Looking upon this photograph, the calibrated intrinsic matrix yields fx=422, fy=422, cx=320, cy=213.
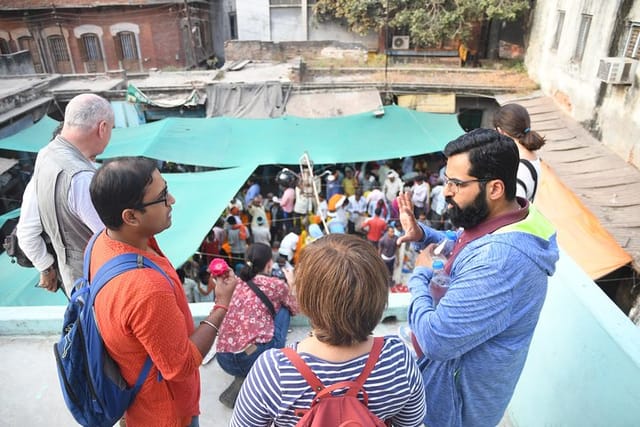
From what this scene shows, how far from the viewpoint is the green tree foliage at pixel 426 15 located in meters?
11.2

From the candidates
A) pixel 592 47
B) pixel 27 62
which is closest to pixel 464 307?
pixel 592 47

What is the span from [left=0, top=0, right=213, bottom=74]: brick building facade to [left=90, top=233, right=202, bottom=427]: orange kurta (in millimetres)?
16986

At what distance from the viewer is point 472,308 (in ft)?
3.66

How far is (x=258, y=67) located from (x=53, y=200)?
36.2ft

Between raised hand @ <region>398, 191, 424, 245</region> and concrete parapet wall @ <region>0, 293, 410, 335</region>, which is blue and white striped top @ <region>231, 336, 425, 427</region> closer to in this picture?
raised hand @ <region>398, 191, 424, 245</region>

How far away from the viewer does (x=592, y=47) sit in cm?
820

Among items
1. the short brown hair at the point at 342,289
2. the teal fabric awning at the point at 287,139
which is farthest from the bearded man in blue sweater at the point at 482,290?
the teal fabric awning at the point at 287,139

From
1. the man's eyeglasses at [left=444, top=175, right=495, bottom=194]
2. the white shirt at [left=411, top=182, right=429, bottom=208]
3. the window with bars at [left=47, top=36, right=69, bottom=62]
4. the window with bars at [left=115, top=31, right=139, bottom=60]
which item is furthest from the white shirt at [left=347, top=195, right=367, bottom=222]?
the window with bars at [left=47, top=36, right=69, bottom=62]

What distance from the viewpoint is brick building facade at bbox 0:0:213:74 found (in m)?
16.0

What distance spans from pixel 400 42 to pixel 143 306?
44.1 feet

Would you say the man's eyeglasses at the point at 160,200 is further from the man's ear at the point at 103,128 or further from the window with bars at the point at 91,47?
the window with bars at the point at 91,47

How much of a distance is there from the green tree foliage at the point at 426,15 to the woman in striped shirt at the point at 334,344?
40.3 ft

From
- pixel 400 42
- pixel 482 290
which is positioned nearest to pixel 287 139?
pixel 482 290

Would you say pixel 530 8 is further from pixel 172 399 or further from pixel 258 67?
pixel 172 399
